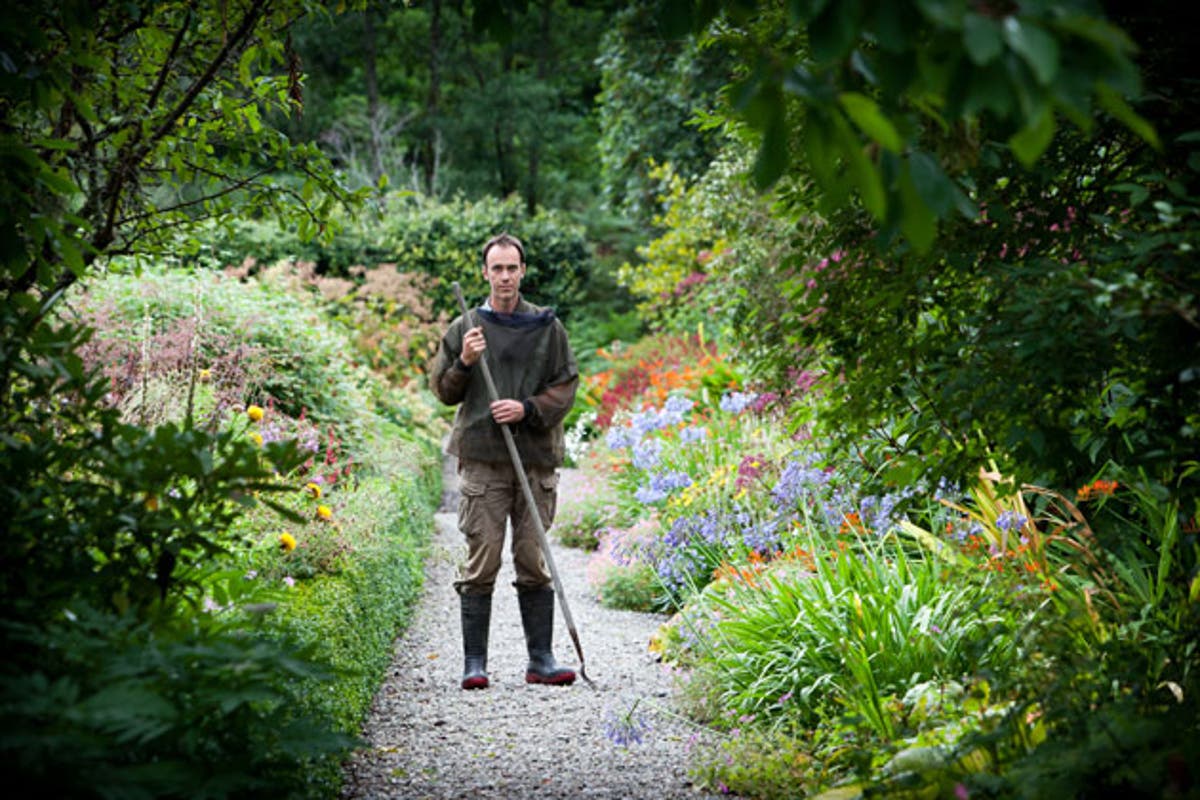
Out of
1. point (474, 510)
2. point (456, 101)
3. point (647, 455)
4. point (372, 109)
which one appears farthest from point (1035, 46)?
point (456, 101)

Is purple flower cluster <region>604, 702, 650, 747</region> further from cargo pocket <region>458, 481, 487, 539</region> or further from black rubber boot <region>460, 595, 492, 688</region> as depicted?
cargo pocket <region>458, 481, 487, 539</region>

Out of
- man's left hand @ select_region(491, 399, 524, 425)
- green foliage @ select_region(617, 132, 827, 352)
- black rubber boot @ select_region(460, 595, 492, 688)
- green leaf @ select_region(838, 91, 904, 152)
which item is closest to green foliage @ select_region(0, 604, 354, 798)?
green leaf @ select_region(838, 91, 904, 152)

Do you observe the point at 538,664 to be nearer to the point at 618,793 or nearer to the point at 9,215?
the point at 618,793

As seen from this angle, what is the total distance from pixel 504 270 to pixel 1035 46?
383 centimetres

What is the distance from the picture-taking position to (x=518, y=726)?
14.6 ft

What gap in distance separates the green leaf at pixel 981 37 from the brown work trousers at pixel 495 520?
12.7 ft

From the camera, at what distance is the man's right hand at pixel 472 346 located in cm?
489

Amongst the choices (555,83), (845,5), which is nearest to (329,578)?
(845,5)

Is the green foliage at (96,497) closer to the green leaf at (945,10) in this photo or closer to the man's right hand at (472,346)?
the green leaf at (945,10)

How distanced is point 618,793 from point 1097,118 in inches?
104

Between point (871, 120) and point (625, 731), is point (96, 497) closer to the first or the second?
point (871, 120)

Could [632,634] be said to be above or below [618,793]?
above

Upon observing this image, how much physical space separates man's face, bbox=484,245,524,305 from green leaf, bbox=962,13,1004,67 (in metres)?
3.72

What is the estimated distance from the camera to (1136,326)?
2508 mm
